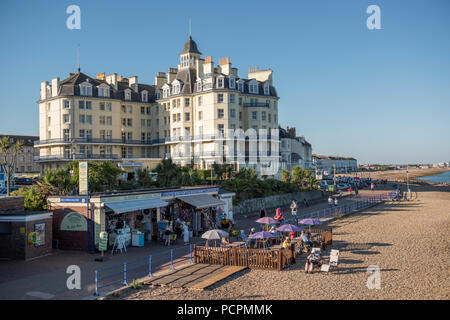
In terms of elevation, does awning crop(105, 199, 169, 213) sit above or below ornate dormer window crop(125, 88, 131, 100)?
below

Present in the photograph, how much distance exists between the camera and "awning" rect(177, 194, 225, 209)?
23.8 meters

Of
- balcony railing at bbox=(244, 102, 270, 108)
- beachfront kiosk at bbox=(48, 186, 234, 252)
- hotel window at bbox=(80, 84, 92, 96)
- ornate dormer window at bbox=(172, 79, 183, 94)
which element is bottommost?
beachfront kiosk at bbox=(48, 186, 234, 252)

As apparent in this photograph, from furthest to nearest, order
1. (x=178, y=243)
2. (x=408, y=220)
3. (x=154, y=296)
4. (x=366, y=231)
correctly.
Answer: (x=408, y=220) → (x=366, y=231) → (x=178, y=243) → (x=154, y=296)

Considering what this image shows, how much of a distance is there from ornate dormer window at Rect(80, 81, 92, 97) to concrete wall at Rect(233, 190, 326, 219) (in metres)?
29.7

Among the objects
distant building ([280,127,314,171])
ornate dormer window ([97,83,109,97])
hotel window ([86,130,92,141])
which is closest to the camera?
hotel window ([86,130,92,141])

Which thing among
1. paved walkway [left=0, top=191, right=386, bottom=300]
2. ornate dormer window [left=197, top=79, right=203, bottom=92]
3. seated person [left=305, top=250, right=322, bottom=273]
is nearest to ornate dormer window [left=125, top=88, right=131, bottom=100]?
ornate dormer window [left=197, top=79, right=203, bottom=92]

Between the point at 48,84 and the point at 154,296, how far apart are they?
52.5 meters

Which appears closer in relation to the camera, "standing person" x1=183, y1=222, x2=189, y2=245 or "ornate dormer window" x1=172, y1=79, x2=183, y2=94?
"standing person" x1=183, y1=222, x2=189, y2=245

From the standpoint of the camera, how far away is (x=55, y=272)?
15312mm

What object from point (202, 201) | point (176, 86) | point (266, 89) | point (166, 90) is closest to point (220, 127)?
point (176, 86)

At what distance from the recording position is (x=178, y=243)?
21859mm

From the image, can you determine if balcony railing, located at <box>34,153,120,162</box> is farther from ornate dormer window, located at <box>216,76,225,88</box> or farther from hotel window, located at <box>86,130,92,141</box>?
ornate dormer window, located at <box>216,76,225,88</box>
